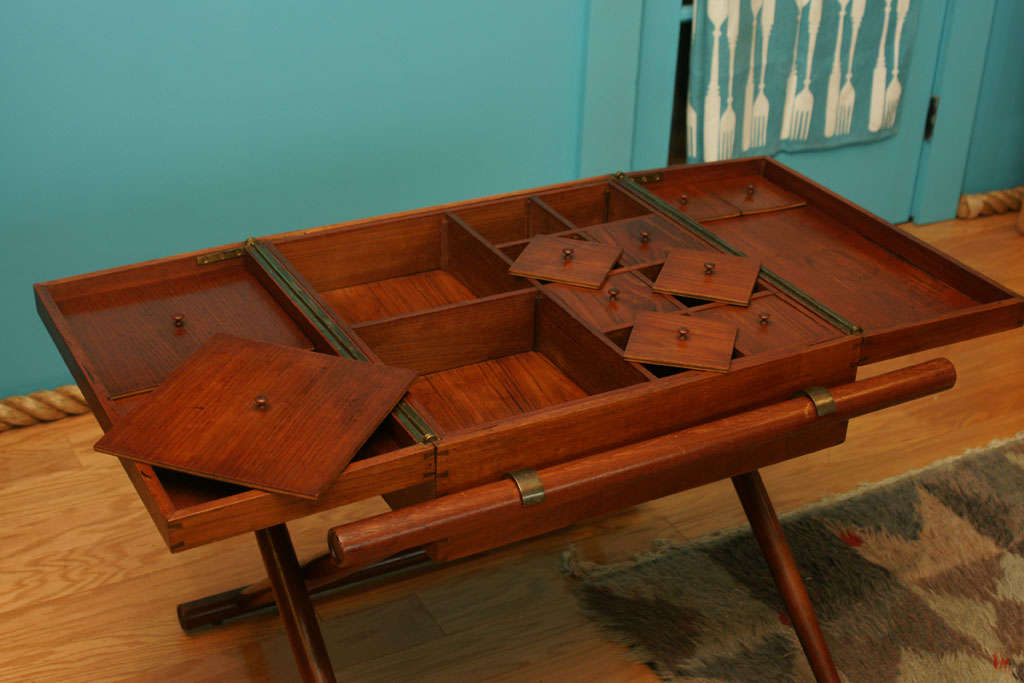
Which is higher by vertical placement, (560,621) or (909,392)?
(909,392)

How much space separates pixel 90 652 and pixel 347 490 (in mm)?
1240

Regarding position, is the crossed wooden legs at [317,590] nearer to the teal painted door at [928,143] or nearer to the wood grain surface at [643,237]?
the wood grain surface at [643,237]

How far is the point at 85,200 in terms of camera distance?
290 cm

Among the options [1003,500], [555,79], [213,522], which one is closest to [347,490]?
[213,522]

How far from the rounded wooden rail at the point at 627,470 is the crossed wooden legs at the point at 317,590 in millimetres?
379

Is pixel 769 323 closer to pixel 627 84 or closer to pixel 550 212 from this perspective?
pixel 550 212

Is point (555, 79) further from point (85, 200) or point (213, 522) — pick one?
point (213, 522)

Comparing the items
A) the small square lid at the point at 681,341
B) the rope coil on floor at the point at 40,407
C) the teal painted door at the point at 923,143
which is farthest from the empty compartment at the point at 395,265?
the teal painted door at the point at 923,143

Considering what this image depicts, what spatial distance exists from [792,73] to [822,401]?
2415 millimetres

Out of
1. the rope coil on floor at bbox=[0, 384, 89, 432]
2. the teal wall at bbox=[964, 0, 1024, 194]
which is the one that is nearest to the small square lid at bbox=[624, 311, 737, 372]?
the rope coil on floor at bbox=[0, 384, 89, 432]

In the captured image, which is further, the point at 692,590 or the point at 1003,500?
the point at 1003,500

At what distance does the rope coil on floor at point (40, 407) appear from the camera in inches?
118

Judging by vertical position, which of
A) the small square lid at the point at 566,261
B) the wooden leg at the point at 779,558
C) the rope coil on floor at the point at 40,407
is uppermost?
the small square lid at the point at 566,261

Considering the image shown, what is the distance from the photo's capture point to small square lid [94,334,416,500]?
4.51ft
